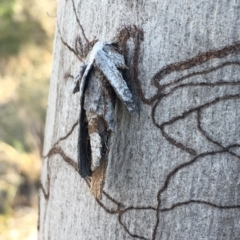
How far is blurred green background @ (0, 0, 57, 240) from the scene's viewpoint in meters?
2.14

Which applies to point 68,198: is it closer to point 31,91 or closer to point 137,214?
point 137,214

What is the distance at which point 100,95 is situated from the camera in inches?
19.1

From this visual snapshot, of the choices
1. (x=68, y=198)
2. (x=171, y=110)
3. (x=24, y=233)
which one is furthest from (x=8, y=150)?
(x=171, y=110)

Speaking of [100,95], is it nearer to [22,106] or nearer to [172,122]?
[172,122]

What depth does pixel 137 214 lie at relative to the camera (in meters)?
0.51

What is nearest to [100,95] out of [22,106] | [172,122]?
[172,122]

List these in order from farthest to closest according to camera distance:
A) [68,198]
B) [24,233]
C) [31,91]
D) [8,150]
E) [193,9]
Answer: [31,91], [8,150], [24,233], [68,198], [193,9]

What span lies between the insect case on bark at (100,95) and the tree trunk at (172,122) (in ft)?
0.04

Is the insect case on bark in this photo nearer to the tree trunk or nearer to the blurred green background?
the tree trunk

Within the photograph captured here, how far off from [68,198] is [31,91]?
2.01 meters

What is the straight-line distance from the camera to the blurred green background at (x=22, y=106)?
7.02 feet

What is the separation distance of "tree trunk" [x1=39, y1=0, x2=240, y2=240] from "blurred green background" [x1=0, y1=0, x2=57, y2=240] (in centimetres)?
141

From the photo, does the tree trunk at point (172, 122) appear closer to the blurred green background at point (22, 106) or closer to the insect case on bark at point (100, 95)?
the insect case on bark at point (100, 95)

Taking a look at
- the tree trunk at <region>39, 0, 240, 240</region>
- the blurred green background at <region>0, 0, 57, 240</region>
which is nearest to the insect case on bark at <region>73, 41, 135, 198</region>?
the tree trunk at <region>39, 0, 240, 240</region>
